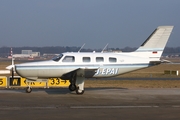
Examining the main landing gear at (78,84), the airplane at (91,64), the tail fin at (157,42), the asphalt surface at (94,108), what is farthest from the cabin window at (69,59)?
the tail fin at (157,42)

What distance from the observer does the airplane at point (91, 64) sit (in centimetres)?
2175

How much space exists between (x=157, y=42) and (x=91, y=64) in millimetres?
4345

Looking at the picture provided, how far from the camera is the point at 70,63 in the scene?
2203 cm

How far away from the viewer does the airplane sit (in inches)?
856

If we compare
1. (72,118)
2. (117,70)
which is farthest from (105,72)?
(72,118)

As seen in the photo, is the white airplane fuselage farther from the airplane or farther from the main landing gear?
the main landing gear

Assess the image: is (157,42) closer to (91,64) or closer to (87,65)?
(91,64)

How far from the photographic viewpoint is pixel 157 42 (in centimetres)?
2320

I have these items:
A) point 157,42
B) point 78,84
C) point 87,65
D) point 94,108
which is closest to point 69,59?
point 87,65

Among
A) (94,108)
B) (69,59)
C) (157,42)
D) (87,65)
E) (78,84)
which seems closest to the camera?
(94,108)

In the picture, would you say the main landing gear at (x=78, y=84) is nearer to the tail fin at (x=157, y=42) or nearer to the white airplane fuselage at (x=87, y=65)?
the white airplane fuselage at (x=87, y=65)

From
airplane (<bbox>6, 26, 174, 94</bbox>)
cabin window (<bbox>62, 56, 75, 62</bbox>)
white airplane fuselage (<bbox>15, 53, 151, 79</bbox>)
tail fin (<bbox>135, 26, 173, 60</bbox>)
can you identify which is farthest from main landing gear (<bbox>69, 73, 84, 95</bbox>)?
tail fin (<bbox>135, 26, 173, 60</bbox>)

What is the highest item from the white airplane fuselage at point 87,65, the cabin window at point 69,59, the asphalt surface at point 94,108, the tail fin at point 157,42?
the tail fin at point 157,42

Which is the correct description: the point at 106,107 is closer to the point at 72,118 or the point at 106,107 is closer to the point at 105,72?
the point at 72,118
